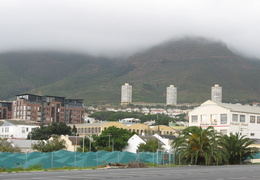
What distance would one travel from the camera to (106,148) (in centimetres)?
12094

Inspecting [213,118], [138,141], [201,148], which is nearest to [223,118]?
[213,118]

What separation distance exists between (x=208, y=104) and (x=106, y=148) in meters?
26.6

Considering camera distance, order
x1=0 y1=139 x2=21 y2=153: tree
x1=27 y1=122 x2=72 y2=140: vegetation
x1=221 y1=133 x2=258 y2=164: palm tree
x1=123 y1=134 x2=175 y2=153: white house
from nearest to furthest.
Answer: x1=221 y1=133 x2=258 y2=164: palm tree < x1=0 y1=139 x2=21 y2=153: tree < x1=123 y1=134 x2=175 y2=153: white house < x1=27 y1=122 x2=72 y2=140: vegetation

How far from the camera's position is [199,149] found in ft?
236

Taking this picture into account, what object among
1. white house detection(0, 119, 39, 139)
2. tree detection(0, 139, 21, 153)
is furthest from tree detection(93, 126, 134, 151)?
white house detection(0, 119, 39, 139)

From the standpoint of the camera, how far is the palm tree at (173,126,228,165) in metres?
71.2

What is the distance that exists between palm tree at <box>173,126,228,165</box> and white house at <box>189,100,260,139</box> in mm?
44886

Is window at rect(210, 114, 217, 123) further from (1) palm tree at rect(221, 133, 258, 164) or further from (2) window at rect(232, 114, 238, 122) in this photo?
(1) palm tree at rect(221, 133, 258, 164)

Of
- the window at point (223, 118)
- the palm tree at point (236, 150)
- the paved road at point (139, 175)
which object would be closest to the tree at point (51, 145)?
the window at point (223, 118)

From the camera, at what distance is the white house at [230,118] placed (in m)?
118

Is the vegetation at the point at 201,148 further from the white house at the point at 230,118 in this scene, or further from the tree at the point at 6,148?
the white house at the point at 230,118

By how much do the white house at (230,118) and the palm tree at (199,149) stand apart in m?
44.9

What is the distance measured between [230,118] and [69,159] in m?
60.1

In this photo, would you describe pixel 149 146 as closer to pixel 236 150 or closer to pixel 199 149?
pixel 236 150
